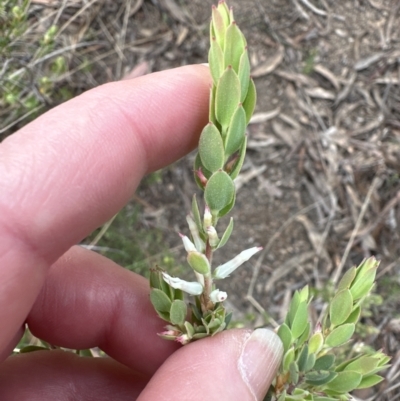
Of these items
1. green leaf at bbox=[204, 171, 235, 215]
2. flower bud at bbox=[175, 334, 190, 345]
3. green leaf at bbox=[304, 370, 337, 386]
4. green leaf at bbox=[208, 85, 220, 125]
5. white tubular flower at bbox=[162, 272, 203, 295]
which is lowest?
green leaf at bbox=[304, 370, 337, 386]

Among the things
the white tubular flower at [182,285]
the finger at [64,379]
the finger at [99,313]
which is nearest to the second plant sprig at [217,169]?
the white tubular flower at [182,285]

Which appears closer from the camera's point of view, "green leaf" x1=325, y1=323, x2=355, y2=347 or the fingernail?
"green leaf" x1=325, y1=323, x2=355, y2=347

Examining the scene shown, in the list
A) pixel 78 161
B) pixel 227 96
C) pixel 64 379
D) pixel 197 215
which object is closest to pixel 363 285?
pixel 197 215

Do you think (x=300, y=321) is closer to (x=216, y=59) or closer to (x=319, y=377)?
(x=319, y=377)

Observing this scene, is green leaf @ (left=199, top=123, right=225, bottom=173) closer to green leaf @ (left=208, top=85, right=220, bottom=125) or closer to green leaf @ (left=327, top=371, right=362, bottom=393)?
green leaf @ (left=208, top=85, right=220, bottom=125)

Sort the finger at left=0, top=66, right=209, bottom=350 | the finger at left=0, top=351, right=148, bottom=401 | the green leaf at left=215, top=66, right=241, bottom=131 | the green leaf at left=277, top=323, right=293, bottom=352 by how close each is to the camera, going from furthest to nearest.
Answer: the finger at left=0, top=351, right=148, bottom=401, the finger at left=0, top=66, right=209, bottom=350, the green leaf at left=277, top=323, right=293, bottom=352, the green leaf at left=215, top=66, right=241, bottom=131

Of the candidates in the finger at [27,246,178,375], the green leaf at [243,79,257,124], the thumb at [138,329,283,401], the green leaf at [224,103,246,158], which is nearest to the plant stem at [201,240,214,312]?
the thumb at [138,329,283,401]

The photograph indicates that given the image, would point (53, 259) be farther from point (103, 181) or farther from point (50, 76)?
point (50, 76)
